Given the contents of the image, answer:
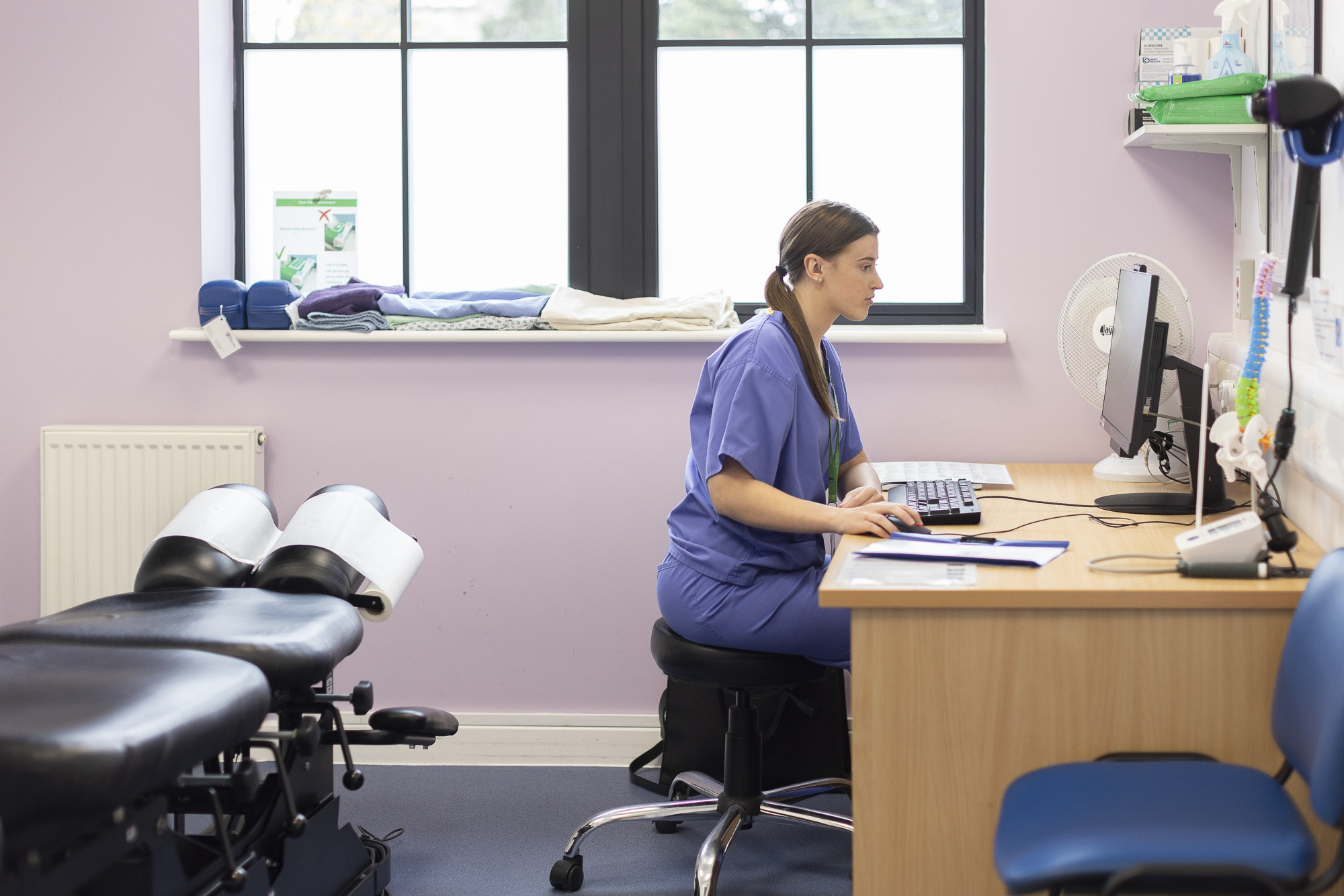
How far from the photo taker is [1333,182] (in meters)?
1.65

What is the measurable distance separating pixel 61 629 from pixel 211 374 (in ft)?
4.06

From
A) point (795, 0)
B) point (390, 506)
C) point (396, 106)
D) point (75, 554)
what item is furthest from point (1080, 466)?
point (75, 554)

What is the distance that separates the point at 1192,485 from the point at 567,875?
4.45 ft

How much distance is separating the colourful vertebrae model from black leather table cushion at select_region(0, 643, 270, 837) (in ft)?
4.61

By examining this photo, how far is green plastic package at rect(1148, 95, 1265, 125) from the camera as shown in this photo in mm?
2133

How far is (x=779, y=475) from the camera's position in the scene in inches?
79.0

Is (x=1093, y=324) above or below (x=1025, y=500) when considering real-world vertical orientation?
above

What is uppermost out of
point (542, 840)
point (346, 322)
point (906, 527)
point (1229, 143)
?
point (1229, 143)

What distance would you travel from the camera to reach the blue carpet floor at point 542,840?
2145 millimetres

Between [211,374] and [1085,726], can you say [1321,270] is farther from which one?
[211,374]

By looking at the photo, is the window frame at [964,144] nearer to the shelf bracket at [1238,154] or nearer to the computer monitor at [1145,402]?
the shelf bracket at [1238,154]

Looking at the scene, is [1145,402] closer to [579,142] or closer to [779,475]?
[779,475]

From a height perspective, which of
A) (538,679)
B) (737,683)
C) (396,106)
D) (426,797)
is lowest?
(426,797)

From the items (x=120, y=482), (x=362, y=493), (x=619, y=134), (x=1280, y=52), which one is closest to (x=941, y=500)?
(x=1280, y=52)
